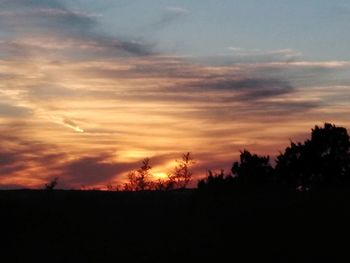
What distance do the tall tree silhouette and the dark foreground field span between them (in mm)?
13534

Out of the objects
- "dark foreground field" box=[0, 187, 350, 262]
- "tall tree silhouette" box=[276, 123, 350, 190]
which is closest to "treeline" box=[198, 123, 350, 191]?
"tall tree silhouette" box=[276, 123, 350, 190]

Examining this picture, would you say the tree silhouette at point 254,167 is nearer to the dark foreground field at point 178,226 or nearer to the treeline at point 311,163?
the treeline at point 311,163

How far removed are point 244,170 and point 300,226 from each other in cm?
1508

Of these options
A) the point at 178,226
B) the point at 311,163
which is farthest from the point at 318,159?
the point at 178,226

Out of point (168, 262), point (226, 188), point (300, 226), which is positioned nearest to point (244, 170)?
point (226, 188)

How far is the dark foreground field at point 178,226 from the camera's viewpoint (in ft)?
92.5

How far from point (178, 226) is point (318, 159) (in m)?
19.7

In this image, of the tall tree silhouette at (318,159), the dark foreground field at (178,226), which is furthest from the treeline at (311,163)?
the dark foreground field at (178,226)

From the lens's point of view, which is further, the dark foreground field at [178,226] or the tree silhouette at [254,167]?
the tree silhouette at [254,167]

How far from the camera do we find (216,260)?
27.6m

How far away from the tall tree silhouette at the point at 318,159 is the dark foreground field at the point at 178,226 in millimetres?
13534

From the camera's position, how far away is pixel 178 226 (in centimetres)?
3038

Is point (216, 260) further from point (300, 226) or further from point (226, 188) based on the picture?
point (226, 188)

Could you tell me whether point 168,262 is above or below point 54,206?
below
